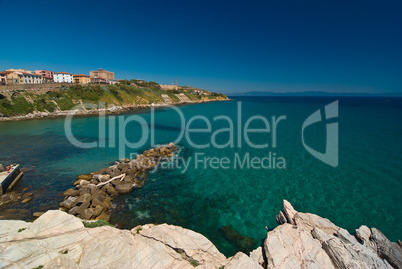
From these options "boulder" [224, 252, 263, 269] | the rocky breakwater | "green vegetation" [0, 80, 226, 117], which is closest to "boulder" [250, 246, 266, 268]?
"boulder" [224, 252, 263, 269]

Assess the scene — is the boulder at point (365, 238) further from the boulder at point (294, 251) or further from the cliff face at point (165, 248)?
the boulder at point (294, 251)

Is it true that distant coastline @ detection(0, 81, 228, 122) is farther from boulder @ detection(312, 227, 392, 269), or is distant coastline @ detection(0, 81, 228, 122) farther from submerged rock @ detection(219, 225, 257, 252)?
boulder @ detection(312, 227, 392, 269)

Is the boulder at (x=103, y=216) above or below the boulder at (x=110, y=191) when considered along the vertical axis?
below

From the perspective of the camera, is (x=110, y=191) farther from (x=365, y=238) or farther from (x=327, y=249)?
(x=365, y=238)

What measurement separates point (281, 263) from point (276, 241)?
1472mm

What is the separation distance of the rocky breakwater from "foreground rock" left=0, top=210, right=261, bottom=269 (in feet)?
16.7

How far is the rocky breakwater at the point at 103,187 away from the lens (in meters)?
17.7

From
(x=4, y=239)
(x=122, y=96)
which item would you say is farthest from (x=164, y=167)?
(x=122, y=96)

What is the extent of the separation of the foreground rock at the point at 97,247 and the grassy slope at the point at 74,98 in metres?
79.6

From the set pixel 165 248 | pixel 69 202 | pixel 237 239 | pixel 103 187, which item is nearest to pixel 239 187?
pixel 237 239

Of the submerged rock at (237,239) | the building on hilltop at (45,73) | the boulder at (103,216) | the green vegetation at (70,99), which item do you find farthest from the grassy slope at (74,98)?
the submerged rock at (237,239)

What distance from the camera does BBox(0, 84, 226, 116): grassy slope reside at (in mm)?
69062

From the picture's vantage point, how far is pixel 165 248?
1116 centimetres

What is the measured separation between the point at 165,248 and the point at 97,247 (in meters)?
3.90
